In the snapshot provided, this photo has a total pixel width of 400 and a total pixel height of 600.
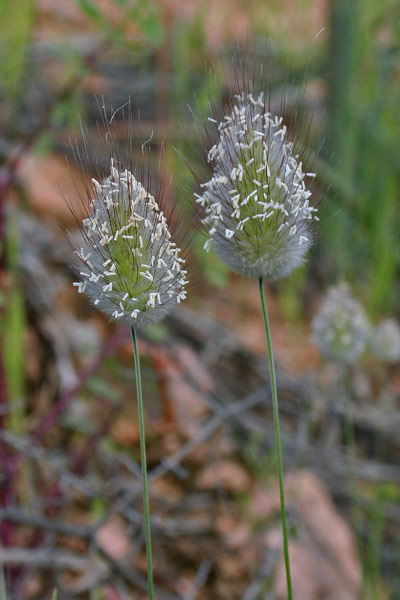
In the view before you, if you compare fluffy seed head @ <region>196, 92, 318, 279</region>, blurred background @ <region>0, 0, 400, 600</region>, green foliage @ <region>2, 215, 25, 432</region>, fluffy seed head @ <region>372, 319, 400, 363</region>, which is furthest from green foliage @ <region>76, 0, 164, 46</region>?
fluffy seed head @ <region>372, 319, 400, 363</region>

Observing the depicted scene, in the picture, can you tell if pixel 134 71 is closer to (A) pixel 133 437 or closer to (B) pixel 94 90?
(B) pixel 94 90

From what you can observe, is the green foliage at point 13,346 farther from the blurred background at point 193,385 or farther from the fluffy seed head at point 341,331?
the fluffy seed head at point 341,331

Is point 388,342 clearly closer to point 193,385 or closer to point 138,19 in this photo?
point 193,385

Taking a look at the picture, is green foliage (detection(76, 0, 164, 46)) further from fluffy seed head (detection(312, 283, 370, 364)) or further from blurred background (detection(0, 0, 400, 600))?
fluffy seed head (detection(312, 283, 370, 364))

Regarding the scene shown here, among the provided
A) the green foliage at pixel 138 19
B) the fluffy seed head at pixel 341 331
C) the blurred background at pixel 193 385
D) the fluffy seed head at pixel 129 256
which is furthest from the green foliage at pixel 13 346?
the fluffy seed head at pixel 129 256

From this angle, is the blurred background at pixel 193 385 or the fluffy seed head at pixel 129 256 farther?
the blurred background at pixel 193 385

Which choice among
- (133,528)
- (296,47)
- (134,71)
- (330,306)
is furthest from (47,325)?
(296,47)
